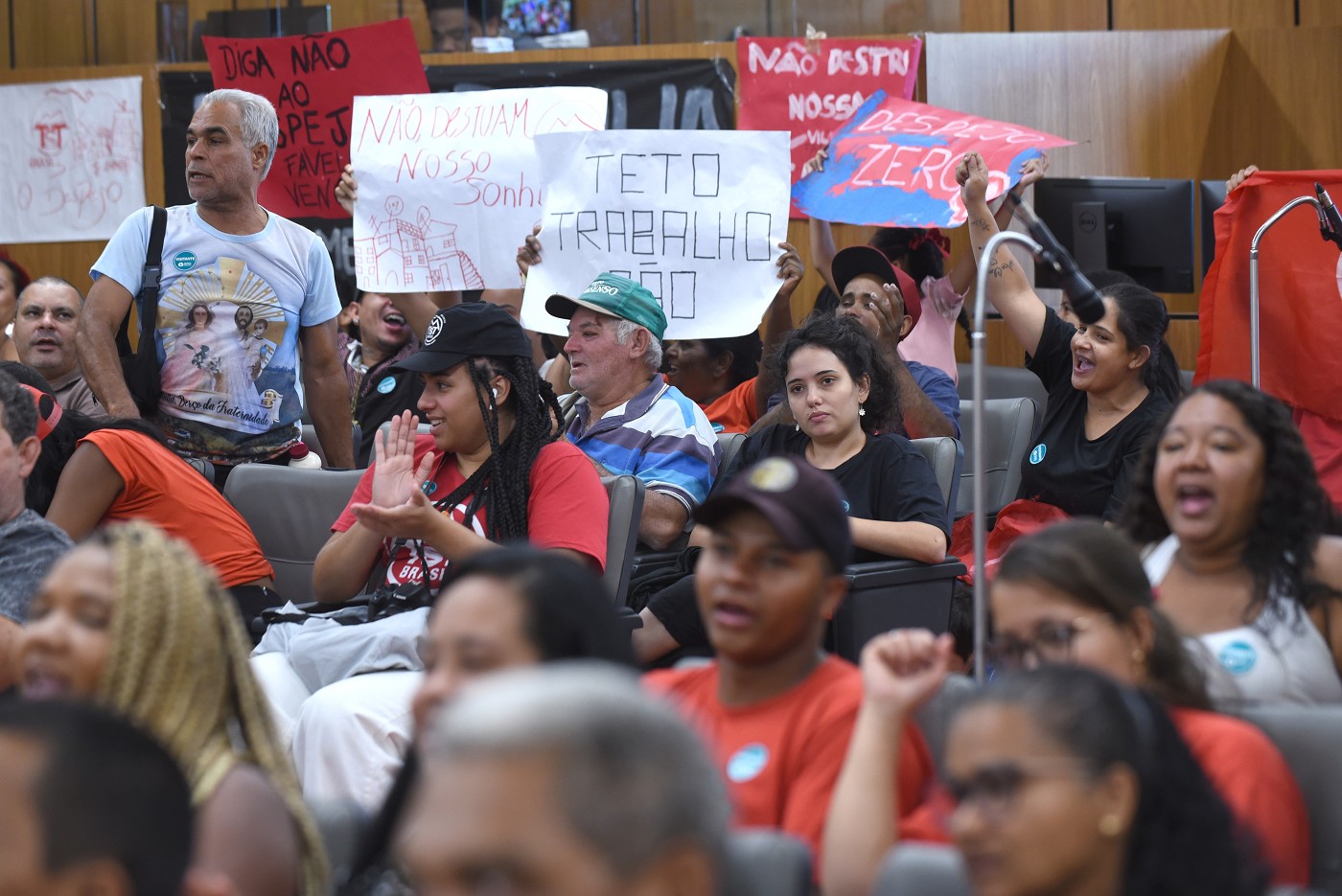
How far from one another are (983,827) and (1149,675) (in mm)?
664

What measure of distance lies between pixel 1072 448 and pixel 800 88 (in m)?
2.90

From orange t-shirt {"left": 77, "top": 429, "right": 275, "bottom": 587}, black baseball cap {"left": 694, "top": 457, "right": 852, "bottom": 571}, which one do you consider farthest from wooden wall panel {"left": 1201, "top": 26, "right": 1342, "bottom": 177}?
black baseball cap {"left": 694, "top": 457, "right": 852, "bottom": 571}

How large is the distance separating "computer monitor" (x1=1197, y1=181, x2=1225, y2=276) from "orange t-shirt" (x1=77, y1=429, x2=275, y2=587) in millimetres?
3389

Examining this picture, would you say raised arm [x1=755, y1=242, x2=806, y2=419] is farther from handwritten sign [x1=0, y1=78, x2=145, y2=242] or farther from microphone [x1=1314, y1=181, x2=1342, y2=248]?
handwritten sign [x1=0, y1=78, x2=145, y2=242]

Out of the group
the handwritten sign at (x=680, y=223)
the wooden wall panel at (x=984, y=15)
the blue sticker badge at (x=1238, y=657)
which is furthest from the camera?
the wooden wall panel at (x=984, y=15)

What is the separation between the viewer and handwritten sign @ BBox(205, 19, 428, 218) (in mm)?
5887

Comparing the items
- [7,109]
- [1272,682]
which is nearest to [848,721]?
[1272,682]

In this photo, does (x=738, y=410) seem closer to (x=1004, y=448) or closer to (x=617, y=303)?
(x=1004, y=448)

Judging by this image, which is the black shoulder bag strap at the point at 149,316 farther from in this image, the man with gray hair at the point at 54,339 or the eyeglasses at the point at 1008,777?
the eyeglasses at the point at 1008,777

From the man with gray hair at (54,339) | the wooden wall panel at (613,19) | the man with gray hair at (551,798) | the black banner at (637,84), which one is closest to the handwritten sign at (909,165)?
the black banner at (637,84)

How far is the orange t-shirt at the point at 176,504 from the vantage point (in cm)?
385

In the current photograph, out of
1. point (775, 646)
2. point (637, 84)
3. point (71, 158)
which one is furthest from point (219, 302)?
point (71, 158)

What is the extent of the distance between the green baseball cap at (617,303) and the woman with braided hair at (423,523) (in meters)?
0.67

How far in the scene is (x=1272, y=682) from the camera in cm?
261
